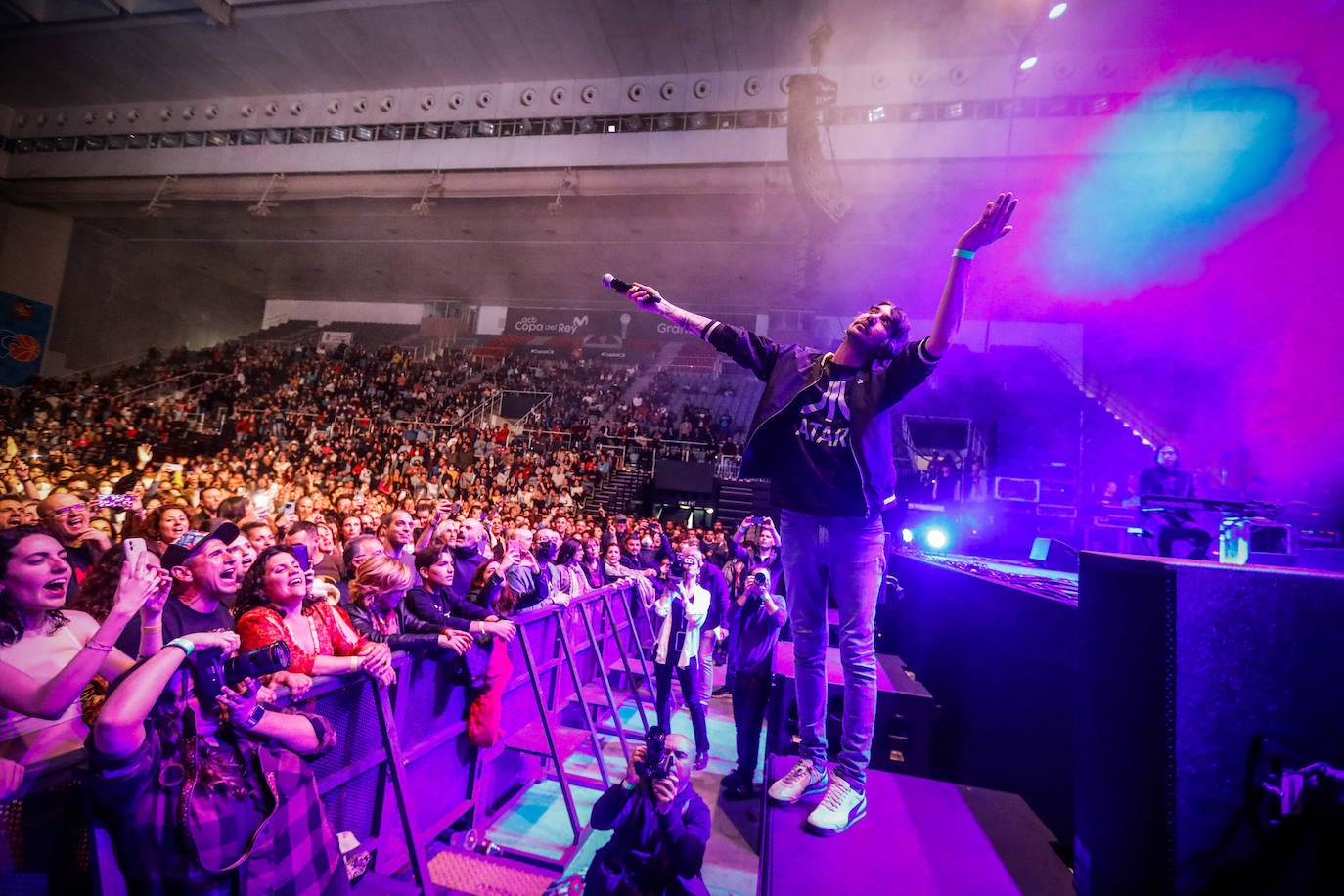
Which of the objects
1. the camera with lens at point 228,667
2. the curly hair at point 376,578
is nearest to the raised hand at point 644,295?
the camera with lens at point 228,667

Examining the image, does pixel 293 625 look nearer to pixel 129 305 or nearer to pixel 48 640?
pixel 48 640

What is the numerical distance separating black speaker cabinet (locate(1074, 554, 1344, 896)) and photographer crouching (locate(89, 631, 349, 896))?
193 centimetres

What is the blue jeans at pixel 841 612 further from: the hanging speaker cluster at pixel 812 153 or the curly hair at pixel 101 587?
the hanging speaker cluster at pixel 812 153

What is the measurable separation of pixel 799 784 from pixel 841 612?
517 millimetres

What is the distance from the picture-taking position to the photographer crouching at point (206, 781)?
1321 mm

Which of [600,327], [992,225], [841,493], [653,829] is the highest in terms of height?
[600,327]

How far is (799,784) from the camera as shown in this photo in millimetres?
1723

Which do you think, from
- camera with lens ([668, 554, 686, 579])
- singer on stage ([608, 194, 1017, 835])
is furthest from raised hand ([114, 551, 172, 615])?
camera with lens ([668, 554, 686, 579])

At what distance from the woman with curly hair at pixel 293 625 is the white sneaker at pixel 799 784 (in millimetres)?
1584

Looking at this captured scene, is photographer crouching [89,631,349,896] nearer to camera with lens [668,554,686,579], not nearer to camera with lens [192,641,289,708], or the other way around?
camera with lens [192,641,289,708]

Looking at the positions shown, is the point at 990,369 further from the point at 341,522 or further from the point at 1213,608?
the point at 1213,608

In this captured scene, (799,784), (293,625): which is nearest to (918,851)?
(799,784)

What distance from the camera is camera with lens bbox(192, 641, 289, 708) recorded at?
148 cm

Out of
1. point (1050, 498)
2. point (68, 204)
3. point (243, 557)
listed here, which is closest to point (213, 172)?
point (68, 204)
